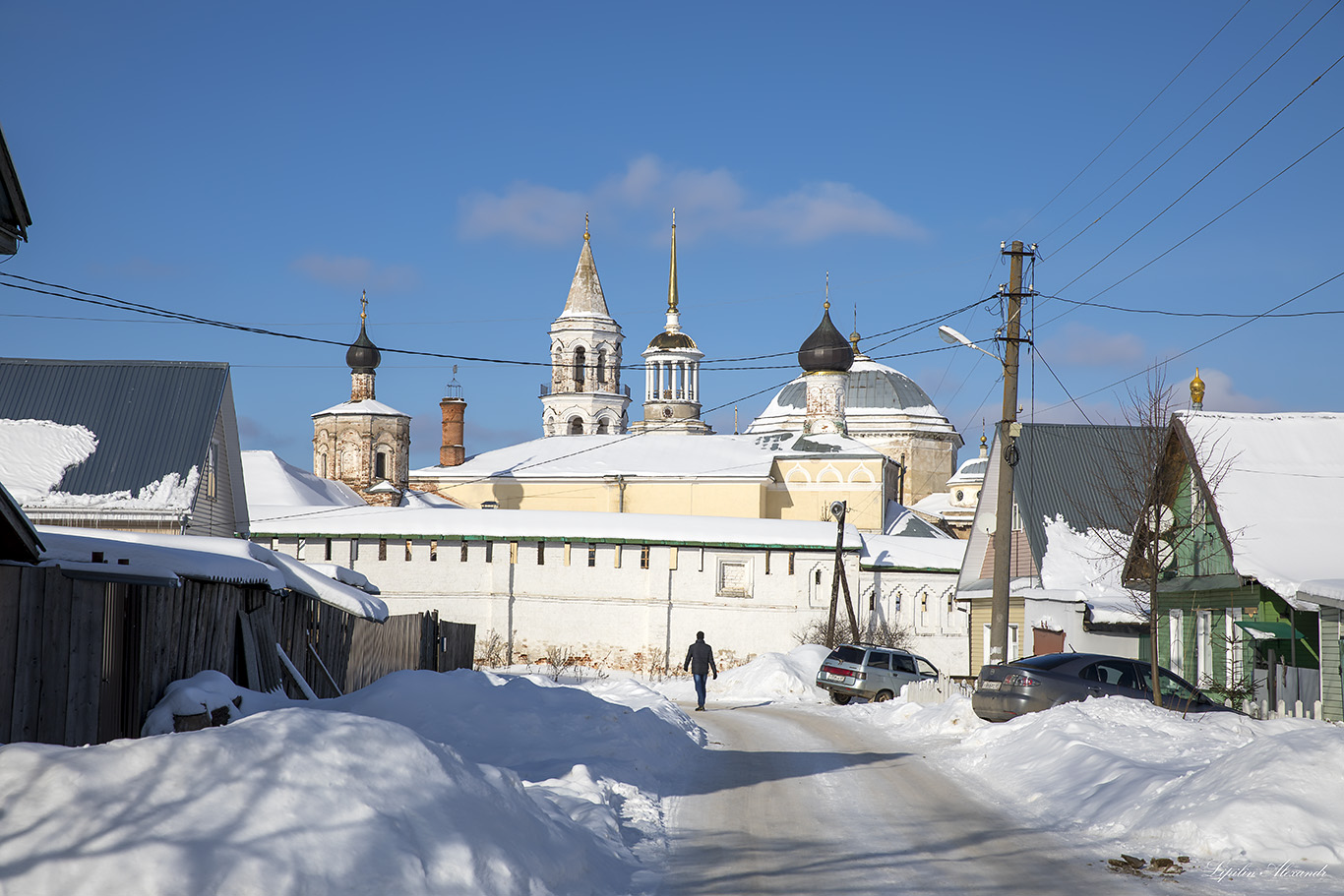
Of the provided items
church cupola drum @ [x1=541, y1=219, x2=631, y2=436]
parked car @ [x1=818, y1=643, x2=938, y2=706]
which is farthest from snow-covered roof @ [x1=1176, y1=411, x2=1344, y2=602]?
church cupola drum @ [x1=541, y1=219, x2=631, y2=436]

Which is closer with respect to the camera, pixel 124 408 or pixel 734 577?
pixel 124 408

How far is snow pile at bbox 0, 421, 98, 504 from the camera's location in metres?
26.2

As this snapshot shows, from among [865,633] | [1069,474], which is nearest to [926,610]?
[865,633]

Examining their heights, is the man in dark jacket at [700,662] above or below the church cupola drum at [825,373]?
below

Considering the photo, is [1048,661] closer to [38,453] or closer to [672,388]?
[38,453]

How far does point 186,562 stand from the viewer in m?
11.4

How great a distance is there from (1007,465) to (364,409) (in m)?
50.2

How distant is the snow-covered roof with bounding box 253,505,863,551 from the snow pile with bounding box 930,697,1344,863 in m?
28.0

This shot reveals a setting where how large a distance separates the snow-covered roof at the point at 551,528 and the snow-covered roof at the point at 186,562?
26294 millimetres

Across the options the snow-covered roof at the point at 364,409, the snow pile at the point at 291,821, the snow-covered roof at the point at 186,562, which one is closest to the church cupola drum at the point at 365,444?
the snow-covered roof at the point at 364,409

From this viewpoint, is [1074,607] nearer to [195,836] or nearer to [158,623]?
[158,623]

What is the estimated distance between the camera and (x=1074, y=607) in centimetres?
2898

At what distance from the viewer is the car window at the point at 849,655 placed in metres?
29.1

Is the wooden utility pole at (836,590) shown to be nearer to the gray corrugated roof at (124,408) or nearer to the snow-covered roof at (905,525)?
the snow-covered roof at (905,525)
